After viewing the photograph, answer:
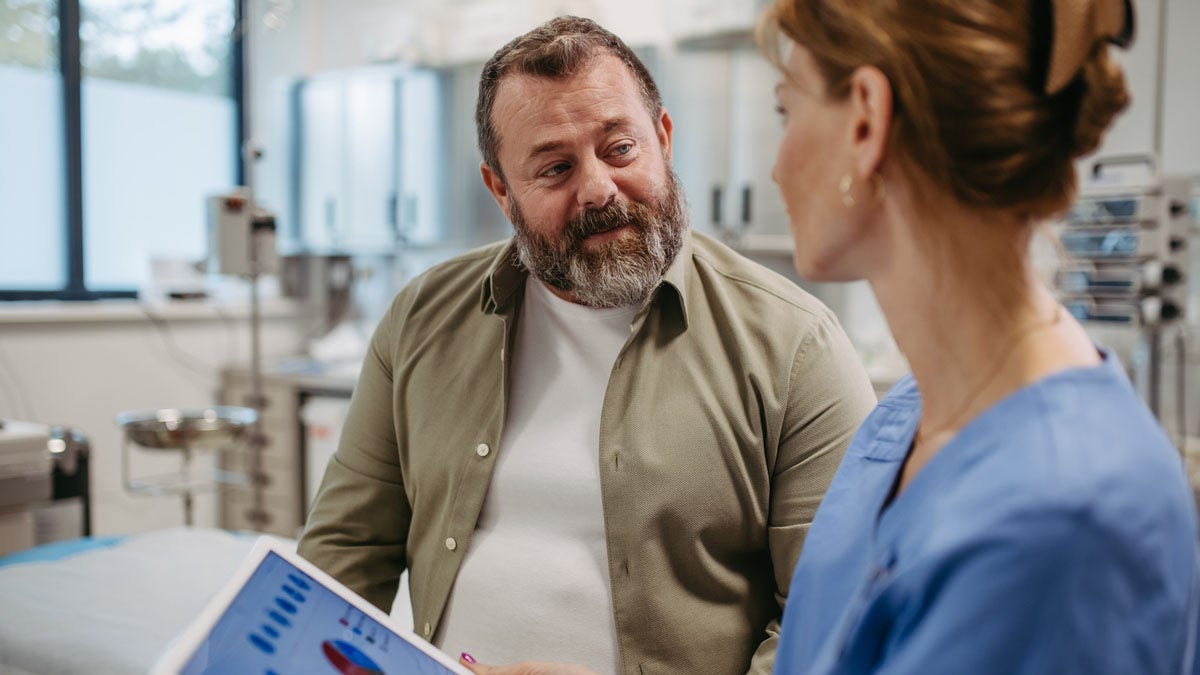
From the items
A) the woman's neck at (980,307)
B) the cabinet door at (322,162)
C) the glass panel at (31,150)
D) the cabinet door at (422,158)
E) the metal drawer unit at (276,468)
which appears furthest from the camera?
the cabinet door at (322,162)

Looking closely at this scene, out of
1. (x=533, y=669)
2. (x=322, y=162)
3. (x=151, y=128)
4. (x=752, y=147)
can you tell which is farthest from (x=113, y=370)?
(x=533, y=669)

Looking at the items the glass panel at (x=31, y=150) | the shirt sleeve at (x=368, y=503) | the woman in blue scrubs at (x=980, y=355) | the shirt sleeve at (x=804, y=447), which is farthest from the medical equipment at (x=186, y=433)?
the woman in blue scrubs at (x=980, y=355)

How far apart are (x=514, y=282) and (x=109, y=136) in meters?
3.23

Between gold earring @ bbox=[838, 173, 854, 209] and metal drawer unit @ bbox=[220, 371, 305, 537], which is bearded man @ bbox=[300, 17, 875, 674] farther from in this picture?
metal drawer unit @ bbox=[220, 371, 305, 537]

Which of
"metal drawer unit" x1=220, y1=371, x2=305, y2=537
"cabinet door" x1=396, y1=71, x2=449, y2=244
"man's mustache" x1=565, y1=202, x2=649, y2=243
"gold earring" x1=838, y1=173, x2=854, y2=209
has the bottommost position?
"metal drawer unit" x1=220, y1=371, x2=305, y2=537

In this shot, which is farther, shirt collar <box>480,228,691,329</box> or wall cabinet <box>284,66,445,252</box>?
wall cabinet <box>284,66,445,252</box>

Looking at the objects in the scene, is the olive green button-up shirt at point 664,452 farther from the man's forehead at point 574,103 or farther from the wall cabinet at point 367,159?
the wall cabinet at point 367,159

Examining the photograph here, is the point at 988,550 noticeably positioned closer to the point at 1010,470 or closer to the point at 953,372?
the point at 1010,470

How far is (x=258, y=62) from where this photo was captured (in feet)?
14.5

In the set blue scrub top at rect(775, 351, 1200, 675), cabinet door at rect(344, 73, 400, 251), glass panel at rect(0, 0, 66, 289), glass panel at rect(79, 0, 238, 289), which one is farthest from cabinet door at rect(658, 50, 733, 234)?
blue scrub top at rect(775, 351, 1200, 675)

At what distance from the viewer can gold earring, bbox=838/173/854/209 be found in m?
0.71

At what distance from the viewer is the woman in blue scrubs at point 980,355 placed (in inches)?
21.9

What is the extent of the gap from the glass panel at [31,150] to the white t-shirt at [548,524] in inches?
122

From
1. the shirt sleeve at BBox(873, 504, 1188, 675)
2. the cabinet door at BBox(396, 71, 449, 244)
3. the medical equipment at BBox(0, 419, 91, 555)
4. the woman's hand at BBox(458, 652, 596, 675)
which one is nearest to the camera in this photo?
the shirt sleeve at BBox(873, 504, 1188, 675)
